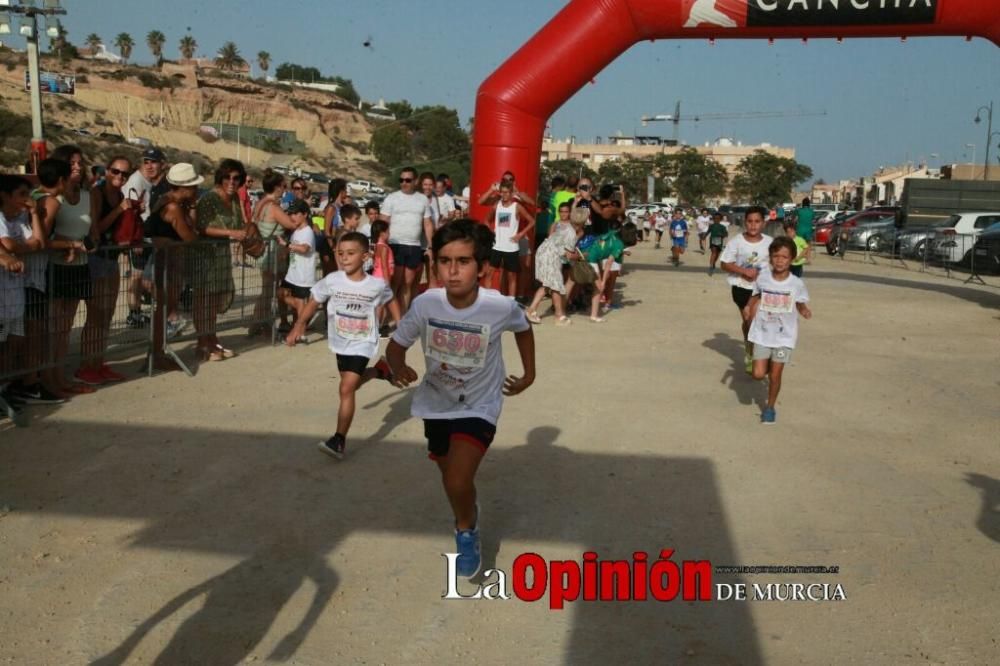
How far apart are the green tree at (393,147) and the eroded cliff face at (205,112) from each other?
207 cm

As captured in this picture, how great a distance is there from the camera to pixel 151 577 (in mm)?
3967

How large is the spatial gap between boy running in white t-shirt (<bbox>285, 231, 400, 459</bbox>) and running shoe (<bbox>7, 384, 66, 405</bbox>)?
8.24ft

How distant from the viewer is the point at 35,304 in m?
6.65

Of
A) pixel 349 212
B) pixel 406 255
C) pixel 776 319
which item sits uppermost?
pixel 349 212

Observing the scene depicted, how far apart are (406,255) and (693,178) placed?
85.0 meters

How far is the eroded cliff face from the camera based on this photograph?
7462 centimetres

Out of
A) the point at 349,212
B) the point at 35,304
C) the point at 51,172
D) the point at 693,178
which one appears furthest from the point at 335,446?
the point at 693,178

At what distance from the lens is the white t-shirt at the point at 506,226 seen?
1166cm

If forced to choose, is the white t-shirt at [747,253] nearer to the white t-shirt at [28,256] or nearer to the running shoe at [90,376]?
the running shoe at [90,376]

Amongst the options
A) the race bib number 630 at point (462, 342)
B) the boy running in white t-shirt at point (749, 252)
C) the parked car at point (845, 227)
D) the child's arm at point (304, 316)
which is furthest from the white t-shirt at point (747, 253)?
the parked car at point (845, 227)

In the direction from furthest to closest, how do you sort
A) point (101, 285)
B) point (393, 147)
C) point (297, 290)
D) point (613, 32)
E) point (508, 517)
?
1. point (393, 147)
2. point (613, 32)
3. point (297, 290)
4. point (101, 285)
5. point (508, 517)

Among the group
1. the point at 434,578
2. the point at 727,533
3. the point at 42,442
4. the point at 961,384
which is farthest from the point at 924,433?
the point at 42,442

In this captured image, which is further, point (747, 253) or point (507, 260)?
point (507, 260)

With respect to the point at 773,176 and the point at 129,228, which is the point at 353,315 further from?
the point at 773,176
